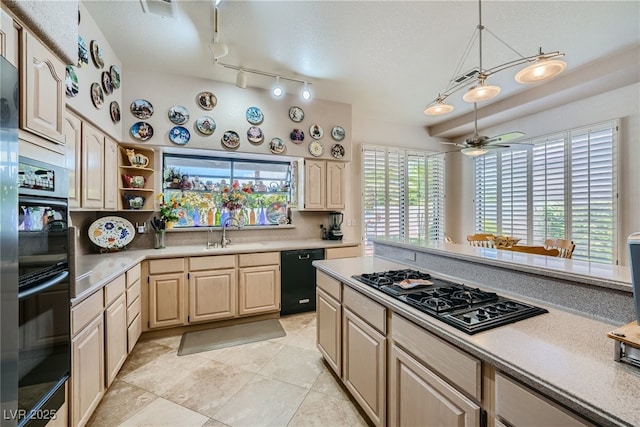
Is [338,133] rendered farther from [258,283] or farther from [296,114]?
[258,283]

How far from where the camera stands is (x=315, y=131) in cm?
393

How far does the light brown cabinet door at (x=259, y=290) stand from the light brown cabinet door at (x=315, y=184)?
3.54 feet

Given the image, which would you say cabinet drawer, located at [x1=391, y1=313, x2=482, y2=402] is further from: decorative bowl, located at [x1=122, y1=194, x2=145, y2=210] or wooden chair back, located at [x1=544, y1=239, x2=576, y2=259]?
decorative bowl, located at [x1=122, y1=194, x2=145, y2=210]

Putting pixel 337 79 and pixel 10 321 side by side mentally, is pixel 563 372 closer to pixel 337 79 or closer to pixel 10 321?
pixel 10 321

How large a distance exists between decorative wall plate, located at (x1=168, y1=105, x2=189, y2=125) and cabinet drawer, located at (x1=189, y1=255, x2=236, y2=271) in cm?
165

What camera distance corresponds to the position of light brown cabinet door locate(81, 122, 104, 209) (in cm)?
225

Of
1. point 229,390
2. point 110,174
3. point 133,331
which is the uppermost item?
point 110,174

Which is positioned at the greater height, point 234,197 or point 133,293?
point 234,197

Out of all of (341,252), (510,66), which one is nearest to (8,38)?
(510,66)

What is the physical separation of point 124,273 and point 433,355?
96.6 inches

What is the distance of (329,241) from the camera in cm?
400

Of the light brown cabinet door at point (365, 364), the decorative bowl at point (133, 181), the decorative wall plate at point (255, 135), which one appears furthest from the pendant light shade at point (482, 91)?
the decorative bowl at point (133, 181)

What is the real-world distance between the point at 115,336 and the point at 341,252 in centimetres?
255

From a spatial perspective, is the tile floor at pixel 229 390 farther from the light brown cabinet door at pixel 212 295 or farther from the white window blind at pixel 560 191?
the white window blind at pixel 560 191
